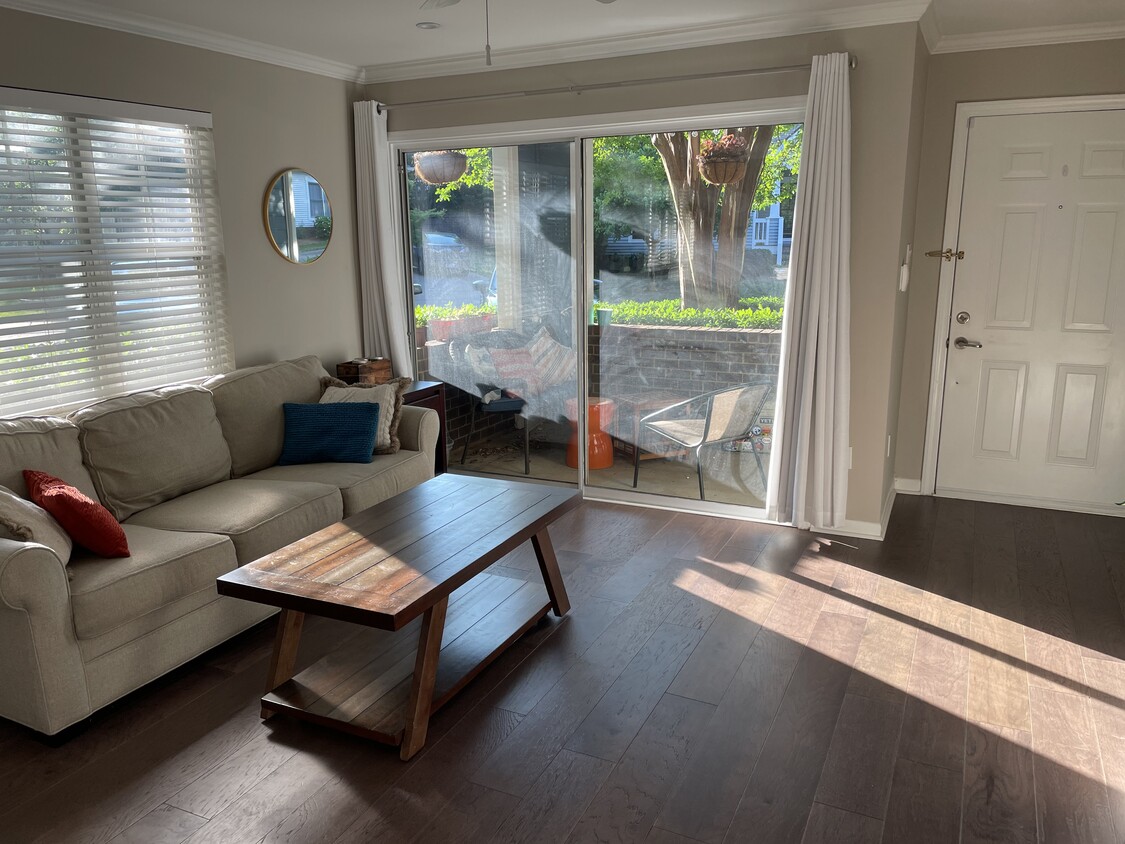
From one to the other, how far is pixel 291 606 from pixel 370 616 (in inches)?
11.3

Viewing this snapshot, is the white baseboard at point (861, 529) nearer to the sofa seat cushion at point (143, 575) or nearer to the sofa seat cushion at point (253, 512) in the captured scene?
the sofa seat cushion at point (253, 512)

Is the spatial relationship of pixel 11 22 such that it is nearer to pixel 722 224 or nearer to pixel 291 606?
pixel 291 606

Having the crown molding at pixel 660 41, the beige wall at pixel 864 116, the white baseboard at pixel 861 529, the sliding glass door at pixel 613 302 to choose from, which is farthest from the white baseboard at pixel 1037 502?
the crown molding at pixel 660 41

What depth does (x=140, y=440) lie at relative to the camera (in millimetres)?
3408

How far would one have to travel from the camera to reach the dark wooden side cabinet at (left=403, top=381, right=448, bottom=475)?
4.76 meters

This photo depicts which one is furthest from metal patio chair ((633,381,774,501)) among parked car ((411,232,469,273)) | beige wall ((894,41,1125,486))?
parked car ((411,232,469,273))

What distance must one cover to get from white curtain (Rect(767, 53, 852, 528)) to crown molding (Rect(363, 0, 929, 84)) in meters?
0.21

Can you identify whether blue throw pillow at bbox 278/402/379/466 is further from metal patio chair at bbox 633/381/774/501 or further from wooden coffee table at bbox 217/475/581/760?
metal patio chair at bbox 633/381/774/501

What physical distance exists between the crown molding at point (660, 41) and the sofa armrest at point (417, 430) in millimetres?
1935

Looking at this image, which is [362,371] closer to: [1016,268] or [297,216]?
[297,216]

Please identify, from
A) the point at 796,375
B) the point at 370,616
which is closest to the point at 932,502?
the point at 796,375

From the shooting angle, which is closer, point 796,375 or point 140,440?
point 140,440

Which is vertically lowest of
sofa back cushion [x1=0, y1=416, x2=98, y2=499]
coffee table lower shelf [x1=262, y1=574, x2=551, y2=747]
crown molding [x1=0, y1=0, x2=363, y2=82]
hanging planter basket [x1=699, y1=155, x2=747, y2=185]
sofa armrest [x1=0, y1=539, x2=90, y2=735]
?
coffee table lower shelf [x1=262, y1=574, x2=551, y2=747]

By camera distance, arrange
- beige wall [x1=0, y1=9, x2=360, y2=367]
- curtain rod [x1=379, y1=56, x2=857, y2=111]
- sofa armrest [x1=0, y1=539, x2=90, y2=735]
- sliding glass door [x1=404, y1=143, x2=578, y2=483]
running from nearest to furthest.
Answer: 1. sofa armrest [x1=0, y1=539, x2=90, y2=735]
2. beige wall [x1=0, y1=9, x2=360, y2=367]
3. curtain rod [x1=379, y1=56, x2=857, y2=111]
4. sliding glass door [x1=404, y1=143, x2=578, y2=483]
